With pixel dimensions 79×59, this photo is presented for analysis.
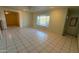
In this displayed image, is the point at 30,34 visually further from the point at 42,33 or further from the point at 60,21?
the point at 60,21

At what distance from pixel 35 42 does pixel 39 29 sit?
29 centimetres

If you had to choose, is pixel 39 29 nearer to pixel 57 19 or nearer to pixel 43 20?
pixel 43 20

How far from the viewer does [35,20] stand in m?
1.80

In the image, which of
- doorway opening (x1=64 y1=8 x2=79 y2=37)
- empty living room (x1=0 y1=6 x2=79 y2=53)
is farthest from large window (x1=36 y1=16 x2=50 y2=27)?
doorway opening (x1=64 y1=8 x2=79 y2=37)

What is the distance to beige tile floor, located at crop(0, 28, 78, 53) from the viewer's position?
162 centimetres

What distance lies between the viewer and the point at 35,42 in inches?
66.9

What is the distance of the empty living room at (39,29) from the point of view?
1572 mm

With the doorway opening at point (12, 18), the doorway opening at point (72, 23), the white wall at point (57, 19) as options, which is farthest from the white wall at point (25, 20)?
the doorway opening at point (72, 23)

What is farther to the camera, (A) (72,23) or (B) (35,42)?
(B) (35,42)

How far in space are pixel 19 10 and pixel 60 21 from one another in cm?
85

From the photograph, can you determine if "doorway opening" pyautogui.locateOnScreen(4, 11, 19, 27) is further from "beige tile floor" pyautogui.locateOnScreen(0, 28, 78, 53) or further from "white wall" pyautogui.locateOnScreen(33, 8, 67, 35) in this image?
"white wall" pyautogui.locateOnScreen(33, 8, 67, 35)

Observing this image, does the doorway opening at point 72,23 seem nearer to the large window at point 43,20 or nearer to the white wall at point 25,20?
the large window at point 43,20

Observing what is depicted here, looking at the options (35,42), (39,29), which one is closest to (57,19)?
(39,29)
